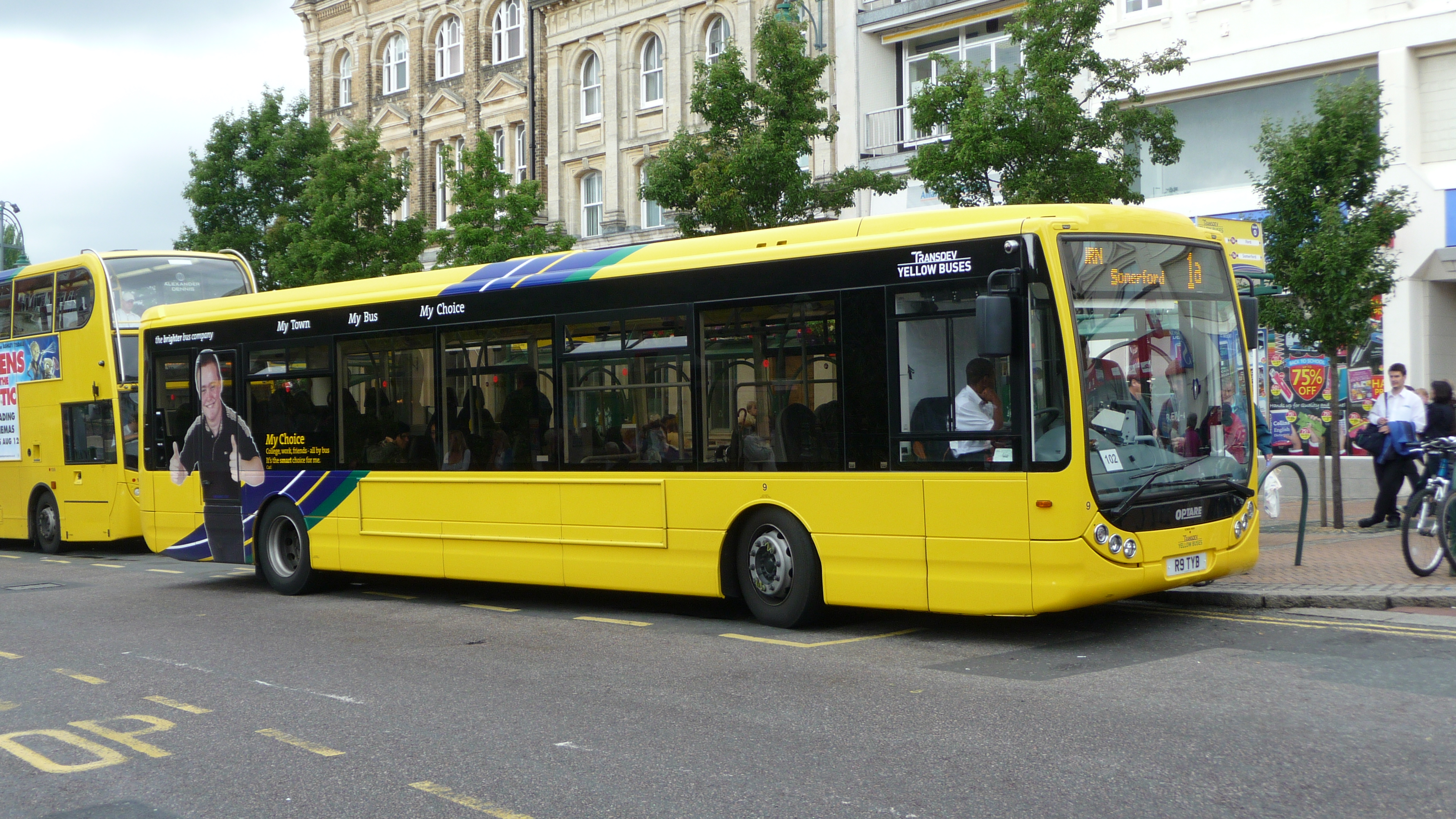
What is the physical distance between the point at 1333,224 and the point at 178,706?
12905 mm

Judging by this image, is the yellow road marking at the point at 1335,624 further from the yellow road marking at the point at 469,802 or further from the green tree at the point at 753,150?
the green tree at the point at 753,150

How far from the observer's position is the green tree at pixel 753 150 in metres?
19.2

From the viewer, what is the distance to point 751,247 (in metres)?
9.88

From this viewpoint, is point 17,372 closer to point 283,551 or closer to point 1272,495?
point 283,551

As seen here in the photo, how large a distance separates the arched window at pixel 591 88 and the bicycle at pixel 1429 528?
88.5 ft

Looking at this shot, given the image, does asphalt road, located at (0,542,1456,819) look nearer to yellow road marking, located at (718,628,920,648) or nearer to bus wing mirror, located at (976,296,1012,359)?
yellow road marking, located at (718,628,920,648)

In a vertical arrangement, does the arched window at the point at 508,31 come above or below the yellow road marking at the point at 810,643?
above

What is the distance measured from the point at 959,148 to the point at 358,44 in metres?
30.4

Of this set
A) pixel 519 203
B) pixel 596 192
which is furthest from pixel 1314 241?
pixel 596 192

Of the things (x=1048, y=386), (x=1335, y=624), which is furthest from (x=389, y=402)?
(x=1335, y=624)

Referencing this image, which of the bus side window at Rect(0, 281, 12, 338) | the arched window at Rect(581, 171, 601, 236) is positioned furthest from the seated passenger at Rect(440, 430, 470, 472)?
the arched window at Rect(581, 171, 601, 236)

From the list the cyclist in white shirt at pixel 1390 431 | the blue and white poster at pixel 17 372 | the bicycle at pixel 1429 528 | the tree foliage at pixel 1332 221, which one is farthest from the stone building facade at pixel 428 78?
the bicycle at pixel 1429 528

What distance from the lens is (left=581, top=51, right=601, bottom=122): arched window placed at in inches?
1382

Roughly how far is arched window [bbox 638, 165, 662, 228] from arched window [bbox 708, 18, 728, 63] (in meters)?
3.47
